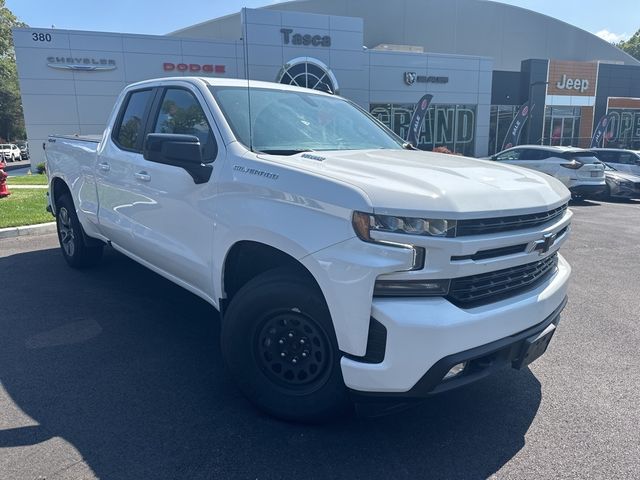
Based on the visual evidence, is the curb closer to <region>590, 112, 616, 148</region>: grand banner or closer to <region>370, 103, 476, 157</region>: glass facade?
<region>370, 103, 476, 157</region>: glass facade

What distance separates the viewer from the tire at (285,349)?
8.63ft

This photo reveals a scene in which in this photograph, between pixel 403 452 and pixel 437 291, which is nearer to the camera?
pixel 437 291

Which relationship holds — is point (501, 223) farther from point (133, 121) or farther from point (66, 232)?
point (66, 232)

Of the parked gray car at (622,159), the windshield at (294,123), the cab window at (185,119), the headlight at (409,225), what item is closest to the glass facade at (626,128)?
the parked gray car at (622,159)

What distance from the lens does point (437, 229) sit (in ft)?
7.55

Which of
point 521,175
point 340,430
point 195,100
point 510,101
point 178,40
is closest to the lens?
point 340,430

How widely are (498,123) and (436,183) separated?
33.7m

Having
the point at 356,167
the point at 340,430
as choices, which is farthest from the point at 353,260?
the point at 340,430

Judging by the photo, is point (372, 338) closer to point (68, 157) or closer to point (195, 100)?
point (195, 100)

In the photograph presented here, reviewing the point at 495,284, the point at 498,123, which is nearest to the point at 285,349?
the point at 495,284

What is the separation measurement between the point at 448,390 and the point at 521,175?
146 centimetres

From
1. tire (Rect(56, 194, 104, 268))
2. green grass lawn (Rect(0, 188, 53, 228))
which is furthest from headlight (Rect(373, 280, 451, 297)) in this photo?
green grass lawn (Rect(0, 188, 53, 228))

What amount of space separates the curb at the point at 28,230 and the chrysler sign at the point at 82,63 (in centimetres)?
1628

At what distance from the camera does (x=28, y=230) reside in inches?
329
